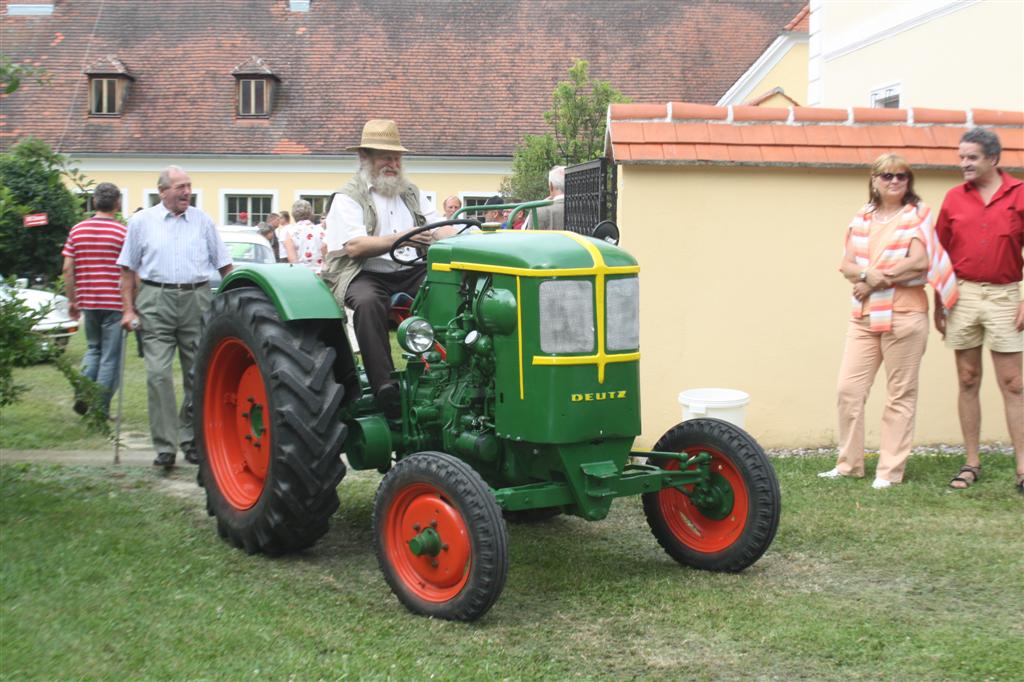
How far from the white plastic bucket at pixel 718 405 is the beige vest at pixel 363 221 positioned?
1954 millimetres

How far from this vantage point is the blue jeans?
9.10 metres

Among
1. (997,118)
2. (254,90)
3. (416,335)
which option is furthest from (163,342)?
(254,90)

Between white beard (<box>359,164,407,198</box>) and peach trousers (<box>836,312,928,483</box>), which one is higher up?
white beard (<box>359,164,407,198</box>)

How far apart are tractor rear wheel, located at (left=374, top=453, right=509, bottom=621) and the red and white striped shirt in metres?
4.88

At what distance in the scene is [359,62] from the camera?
3500 centimetres

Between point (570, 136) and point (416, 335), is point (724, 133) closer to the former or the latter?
point (416, 335)

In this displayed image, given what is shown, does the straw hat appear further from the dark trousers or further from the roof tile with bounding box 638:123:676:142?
the roof tile with bounding box 638:123:676:142

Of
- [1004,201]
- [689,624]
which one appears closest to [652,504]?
[689,624]

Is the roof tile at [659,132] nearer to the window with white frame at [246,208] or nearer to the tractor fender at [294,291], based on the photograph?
the tractor fender at [294,291]

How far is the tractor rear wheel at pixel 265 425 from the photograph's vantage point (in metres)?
5.32

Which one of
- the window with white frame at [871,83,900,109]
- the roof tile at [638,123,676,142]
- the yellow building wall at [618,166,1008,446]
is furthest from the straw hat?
the window with white frame at [871,83,900,109]

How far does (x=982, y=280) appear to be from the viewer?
23.0 ft

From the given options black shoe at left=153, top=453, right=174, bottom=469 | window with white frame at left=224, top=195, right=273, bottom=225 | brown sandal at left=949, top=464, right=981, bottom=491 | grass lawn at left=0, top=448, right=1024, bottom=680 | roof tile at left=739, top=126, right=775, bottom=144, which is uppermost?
window with white frame at left=224, top=195, right=273, bottom=225

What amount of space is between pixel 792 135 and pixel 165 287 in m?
4.27
